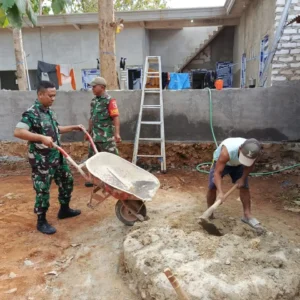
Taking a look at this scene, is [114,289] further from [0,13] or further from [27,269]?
[0,13]

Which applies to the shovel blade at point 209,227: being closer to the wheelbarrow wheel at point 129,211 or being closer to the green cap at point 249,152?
the wheelbarrow wheel at point 129,211

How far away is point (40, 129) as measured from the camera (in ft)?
11.3

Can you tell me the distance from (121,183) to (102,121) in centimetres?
171

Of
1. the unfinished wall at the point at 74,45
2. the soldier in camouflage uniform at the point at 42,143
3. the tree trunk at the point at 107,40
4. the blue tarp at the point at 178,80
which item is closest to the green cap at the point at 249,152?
the soldier in camouflage uniform at the point at 42,143

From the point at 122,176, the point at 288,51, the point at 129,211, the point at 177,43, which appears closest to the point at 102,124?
the point at 122,176

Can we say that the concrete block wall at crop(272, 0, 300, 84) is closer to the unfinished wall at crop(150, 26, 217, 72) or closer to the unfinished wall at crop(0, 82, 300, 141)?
the unfinished wall at crop(0, 82, 300, 141)

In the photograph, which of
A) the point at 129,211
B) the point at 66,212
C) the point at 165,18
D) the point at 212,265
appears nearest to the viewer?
the point at 212,265

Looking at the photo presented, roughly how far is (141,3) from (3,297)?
24.9 meters

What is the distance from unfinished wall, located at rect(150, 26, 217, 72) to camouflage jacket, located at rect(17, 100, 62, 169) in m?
11.4

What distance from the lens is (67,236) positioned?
3.67 metres

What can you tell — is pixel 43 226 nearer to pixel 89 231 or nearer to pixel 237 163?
pixel 89 231

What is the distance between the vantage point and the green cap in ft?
9.85

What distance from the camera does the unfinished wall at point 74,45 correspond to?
12531 mm

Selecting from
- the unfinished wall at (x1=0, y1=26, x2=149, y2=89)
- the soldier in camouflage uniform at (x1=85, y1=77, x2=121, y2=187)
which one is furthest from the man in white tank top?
the unfinished wall at (x1=0, y1=26, x2=149, y2=89)
